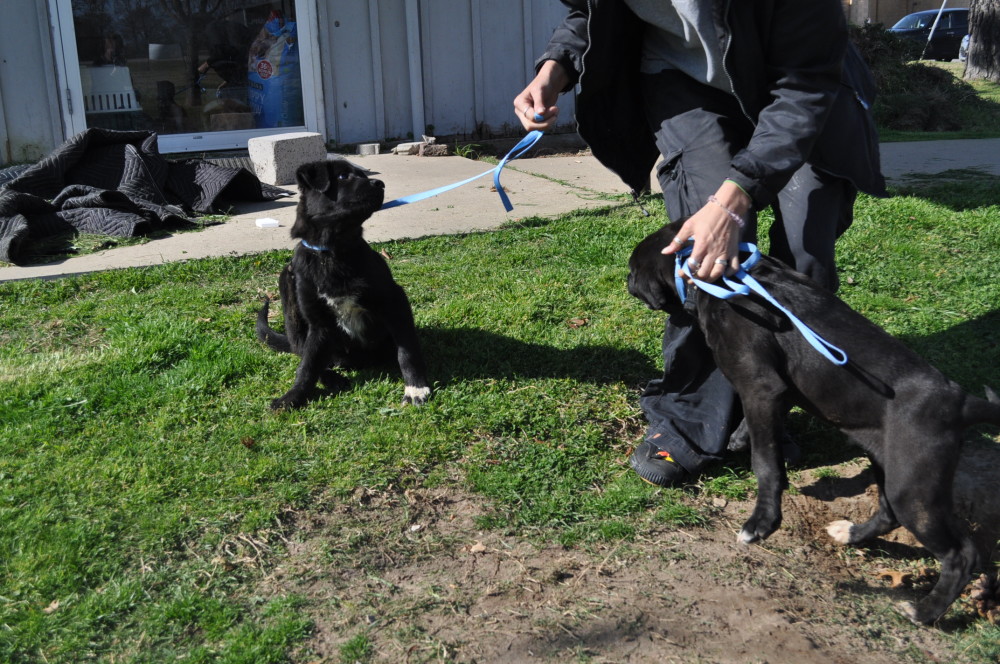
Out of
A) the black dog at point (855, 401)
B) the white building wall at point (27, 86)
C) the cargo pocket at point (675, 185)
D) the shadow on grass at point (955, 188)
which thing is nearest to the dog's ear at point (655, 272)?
the black dog at point (855, 401)

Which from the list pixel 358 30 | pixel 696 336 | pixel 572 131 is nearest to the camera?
pixel 696 336

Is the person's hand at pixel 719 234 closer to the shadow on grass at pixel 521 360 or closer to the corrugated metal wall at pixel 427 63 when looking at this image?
the shadow on grass at pixel 521 360

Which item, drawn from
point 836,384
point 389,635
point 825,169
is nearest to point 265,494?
point 389,635

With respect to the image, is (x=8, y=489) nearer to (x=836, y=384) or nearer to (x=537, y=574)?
(x=537, y=574)

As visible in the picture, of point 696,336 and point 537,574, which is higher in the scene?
point 696,336

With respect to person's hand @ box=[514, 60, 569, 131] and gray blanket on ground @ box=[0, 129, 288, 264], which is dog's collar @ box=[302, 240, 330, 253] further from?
gray blanket on ground @ box=[0, 129, 288, 264]

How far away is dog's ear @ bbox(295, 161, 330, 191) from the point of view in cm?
428

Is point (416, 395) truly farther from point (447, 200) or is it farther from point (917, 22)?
point (917, 22)

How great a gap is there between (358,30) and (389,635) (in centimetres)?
993

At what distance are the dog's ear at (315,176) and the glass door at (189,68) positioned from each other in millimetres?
6896

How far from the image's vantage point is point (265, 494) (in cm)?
347

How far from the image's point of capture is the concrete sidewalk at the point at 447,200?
653cm

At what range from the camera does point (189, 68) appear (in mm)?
10797

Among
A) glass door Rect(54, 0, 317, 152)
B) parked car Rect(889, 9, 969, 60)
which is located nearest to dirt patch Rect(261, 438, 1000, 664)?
glass door Rect(54, 0, 317, 152)
